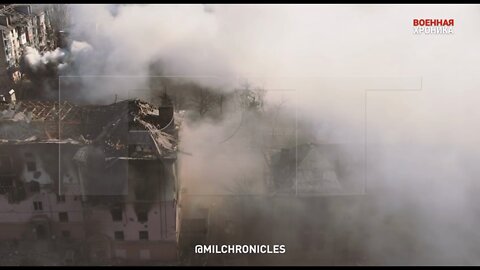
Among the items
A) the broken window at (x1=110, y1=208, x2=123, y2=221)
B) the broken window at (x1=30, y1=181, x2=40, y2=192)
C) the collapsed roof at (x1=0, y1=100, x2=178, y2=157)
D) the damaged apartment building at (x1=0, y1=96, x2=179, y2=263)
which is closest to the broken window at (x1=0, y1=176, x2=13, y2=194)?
the damaged apartment building at (x1=0, y1=96, x2=179, y2=263)

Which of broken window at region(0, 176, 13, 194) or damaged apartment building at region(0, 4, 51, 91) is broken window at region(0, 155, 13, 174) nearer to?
broken window at region(0, 176, 13, 194)

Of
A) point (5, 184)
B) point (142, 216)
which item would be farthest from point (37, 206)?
point (142, 216)

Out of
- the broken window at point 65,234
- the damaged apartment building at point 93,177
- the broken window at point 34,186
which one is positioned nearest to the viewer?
the damaged apartment building at point 93,177

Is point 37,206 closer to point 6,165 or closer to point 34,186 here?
point 34,186

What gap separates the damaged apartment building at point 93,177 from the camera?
11.4 meters

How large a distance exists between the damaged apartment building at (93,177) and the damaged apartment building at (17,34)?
366 inches

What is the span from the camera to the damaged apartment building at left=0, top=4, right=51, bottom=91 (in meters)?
20.6

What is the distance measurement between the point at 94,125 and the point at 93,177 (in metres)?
1.37

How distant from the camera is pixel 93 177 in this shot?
11.5m

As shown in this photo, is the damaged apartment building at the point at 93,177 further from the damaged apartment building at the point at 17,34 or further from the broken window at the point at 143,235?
the damaged apartment building at the point at 17,34

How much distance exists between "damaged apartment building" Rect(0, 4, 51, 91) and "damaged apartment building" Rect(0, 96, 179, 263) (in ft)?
30.5

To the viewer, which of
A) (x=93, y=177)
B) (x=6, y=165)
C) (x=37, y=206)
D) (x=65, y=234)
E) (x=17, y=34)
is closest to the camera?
(x=93, y=177)

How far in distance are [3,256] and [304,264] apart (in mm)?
7622

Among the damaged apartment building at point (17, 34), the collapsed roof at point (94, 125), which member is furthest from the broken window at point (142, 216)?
the damaged apartment building at point (17, 34)
